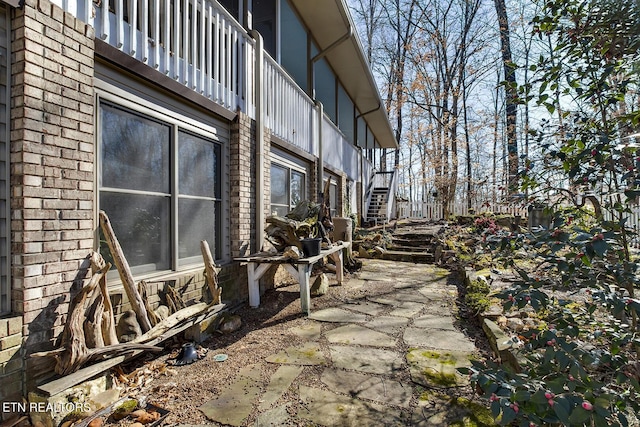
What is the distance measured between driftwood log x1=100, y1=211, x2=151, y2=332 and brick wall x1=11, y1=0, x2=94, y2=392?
0.10m

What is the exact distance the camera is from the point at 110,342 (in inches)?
89.8

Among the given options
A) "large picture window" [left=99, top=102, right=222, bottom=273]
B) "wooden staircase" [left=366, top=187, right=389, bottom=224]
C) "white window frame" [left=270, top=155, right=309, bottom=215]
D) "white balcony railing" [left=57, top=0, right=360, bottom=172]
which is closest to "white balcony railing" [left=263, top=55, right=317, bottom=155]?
"white balcony railing" [left=57, top=0, right=360, bottom=172]

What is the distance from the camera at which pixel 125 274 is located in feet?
8.14

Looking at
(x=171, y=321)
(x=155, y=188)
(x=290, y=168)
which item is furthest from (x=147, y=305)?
(x=290, y=168)

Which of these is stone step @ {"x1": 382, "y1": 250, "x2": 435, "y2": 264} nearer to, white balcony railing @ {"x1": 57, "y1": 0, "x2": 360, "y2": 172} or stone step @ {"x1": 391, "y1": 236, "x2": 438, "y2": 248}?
stone step @ {"x1": 391, "y1": 236, "x2": 438, "y2": 248}

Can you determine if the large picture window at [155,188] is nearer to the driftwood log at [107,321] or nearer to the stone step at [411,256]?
the driftwood log at [107,321]

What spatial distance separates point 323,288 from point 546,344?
367 centimetres

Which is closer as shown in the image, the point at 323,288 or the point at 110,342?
the point at 110,342

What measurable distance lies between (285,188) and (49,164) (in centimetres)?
412

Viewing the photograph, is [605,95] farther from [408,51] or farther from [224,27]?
[408,51]

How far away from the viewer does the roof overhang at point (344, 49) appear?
622cm

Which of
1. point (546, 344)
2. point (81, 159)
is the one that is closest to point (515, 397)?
point (546, 344)

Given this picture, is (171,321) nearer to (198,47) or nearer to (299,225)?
(299,225)

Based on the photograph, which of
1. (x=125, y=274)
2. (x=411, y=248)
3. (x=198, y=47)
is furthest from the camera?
(x=411, y=248)
